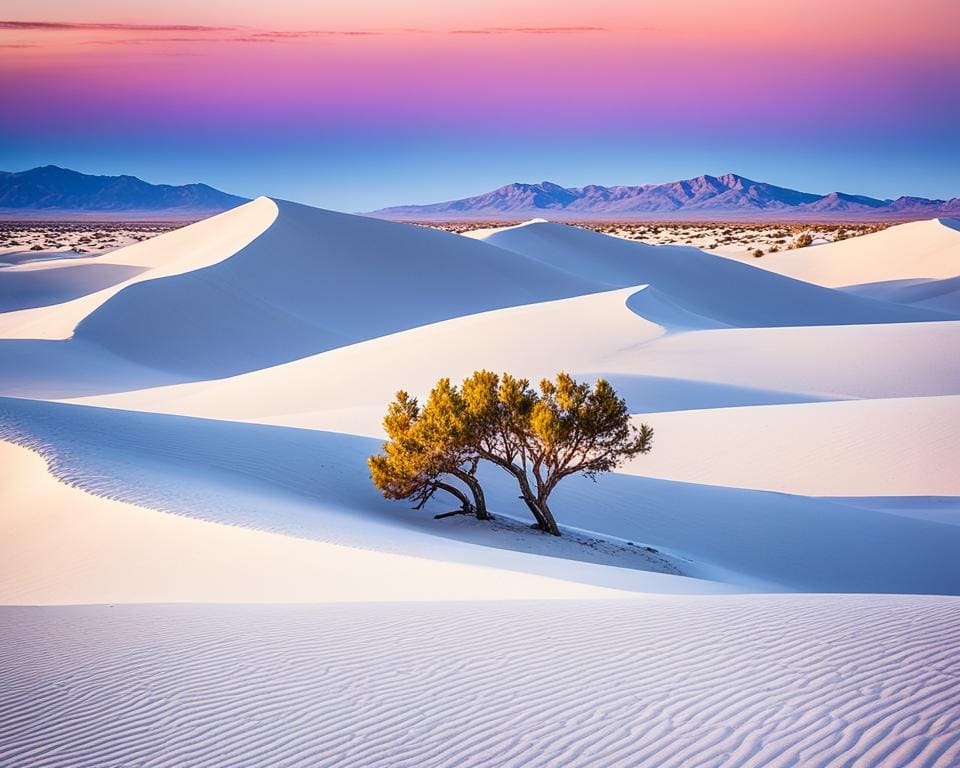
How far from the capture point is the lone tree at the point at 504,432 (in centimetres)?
1376

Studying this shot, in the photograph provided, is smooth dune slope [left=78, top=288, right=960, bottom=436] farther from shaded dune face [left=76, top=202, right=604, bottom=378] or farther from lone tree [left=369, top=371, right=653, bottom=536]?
shaded dune face [left=76, top=202, right=604, bottom=378]

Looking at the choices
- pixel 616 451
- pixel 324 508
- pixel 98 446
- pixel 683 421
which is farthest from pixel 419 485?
pixel 683 421

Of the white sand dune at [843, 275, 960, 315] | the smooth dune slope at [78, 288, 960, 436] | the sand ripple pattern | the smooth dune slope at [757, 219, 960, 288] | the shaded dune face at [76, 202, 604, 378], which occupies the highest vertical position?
the smooth dune slope at [757, 219, 960, 288]

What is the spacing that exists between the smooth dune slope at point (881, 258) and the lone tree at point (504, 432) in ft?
196

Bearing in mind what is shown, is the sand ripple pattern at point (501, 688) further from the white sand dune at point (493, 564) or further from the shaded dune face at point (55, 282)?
the shaded dune face at point (55, 282)

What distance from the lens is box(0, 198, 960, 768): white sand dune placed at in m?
4.64

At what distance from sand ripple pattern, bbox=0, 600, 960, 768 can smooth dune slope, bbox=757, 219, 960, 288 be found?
220ft

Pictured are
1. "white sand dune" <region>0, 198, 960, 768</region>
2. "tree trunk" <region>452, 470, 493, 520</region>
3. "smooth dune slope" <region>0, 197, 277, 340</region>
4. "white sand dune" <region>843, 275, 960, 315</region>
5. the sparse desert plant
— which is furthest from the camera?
"white sand dune" <region>843, 275, 960, 315</region>

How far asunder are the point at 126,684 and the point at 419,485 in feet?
29.1

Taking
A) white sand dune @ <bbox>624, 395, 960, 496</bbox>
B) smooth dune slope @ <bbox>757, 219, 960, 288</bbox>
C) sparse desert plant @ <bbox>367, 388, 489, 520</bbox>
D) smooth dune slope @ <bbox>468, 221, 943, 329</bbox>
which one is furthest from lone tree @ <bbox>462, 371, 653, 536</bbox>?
smooth dune slope @ <bbox>757, 219, 960, 288</bbox>

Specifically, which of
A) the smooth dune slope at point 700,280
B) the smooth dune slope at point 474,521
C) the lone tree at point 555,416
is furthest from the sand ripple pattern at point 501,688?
the smooth dune slope at point 700,280

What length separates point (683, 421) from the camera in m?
20.7

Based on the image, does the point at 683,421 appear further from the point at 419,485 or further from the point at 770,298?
the point at 770,298

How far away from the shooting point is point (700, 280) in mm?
56812
